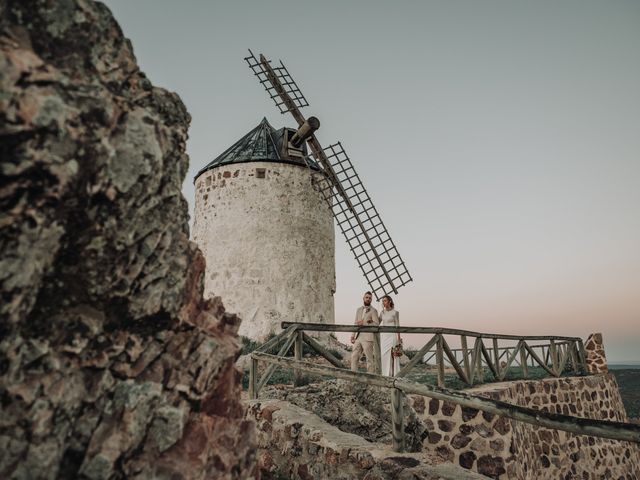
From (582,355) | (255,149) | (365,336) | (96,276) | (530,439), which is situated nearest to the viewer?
(96,276)

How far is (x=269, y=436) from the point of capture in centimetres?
454

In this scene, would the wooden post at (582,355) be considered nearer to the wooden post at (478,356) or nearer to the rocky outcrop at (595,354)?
the rocky outcrop at (595,354)

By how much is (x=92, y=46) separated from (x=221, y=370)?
6.03ft

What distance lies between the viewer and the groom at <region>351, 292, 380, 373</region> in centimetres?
667

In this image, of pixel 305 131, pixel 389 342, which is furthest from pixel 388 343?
pixel 305 131

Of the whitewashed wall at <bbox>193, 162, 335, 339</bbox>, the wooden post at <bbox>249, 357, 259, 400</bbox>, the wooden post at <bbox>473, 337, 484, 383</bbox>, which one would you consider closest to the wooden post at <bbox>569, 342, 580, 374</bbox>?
the wooden post at <bbox>473, 337, 484, 383</bbox>

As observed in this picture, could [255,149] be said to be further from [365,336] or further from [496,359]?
[496,359]

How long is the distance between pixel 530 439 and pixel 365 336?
311 cm

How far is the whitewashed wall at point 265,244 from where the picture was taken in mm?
12532

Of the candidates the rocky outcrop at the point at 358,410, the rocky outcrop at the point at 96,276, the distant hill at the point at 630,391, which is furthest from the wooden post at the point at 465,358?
the distant hill at the point at 630,391

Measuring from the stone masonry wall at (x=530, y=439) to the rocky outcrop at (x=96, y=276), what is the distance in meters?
4.23

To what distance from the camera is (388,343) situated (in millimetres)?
6730

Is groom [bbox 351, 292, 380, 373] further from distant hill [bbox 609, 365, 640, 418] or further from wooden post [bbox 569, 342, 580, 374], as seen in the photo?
distant hill [bbox 609, 365, 640, 418]

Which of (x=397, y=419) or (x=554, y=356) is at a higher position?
(x=554, y=356)
